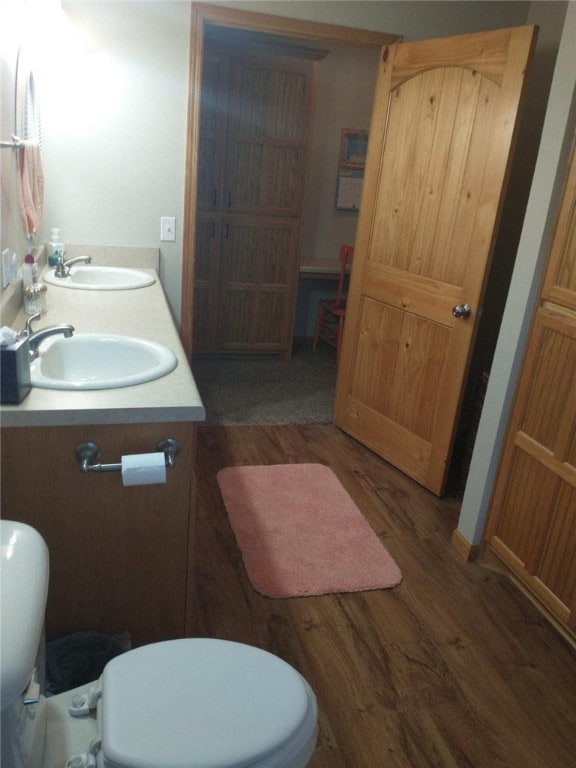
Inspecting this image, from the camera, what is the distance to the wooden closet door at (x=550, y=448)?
186 cm

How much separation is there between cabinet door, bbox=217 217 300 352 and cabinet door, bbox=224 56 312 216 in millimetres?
136

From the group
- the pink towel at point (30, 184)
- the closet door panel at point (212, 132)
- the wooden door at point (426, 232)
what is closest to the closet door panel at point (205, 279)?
the closet door panel at point (212, 132)

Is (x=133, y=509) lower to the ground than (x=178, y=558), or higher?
higher

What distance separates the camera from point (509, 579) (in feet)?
7.22

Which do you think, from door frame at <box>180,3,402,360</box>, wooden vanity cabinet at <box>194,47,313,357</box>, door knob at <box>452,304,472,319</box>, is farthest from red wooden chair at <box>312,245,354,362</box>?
door knob at <box>452,304,472,319</box>

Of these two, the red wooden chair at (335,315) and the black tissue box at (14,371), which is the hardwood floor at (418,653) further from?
the red wooden chair at (335,315)

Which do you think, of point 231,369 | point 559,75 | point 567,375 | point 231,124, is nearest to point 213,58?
point 231,124

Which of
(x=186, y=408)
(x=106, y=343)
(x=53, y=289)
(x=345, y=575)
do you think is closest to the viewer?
(x=186, y=408)

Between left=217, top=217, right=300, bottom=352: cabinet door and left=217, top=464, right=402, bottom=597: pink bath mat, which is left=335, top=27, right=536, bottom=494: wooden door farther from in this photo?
left=217, top=217, right=300, bottom=352: cabinet door

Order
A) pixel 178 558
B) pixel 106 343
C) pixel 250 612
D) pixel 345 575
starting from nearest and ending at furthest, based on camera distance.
Result: pixel 178 558, pixel 106 343, pixel 250 612, pixel 345 575

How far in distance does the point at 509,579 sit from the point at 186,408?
1.48 meters

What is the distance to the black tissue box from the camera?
1.27 m

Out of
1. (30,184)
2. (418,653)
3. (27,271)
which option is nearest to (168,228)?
(30,184)

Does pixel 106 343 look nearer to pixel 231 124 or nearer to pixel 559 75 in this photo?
pixel 559 75
